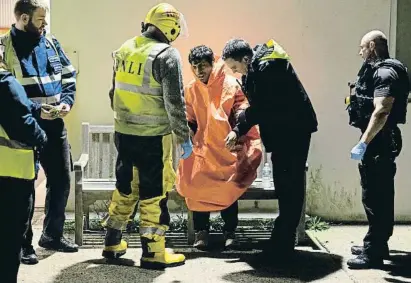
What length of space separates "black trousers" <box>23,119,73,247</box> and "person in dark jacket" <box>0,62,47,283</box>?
135 cm

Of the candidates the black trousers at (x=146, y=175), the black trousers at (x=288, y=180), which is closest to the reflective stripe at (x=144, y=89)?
the black trousers at (x=146, y=175)

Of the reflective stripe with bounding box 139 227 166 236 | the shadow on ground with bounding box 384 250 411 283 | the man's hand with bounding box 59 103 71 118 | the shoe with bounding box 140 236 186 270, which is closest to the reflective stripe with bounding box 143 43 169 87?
the man's hand with bounding box 59 103 71 118

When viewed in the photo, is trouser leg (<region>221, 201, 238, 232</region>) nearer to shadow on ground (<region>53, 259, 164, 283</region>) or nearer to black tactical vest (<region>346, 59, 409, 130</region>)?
shadow on ground (<region>53, 259, 164, 283</region>)

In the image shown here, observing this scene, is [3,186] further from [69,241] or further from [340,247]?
[340,247]

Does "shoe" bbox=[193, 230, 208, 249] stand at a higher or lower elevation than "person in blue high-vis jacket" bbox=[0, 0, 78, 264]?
lower

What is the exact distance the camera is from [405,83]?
514cm

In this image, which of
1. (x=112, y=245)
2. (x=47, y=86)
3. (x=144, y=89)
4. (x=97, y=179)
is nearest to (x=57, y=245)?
(x=112, y=245)

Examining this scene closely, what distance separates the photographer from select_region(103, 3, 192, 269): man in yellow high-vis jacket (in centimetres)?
502

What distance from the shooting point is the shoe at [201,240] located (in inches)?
228

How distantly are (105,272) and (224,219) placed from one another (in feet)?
4.25

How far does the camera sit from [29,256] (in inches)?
211

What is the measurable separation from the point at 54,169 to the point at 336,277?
95.1 inches

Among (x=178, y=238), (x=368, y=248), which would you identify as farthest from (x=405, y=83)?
(x=178, y=238)

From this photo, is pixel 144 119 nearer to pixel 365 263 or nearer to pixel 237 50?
pixel 237 50
